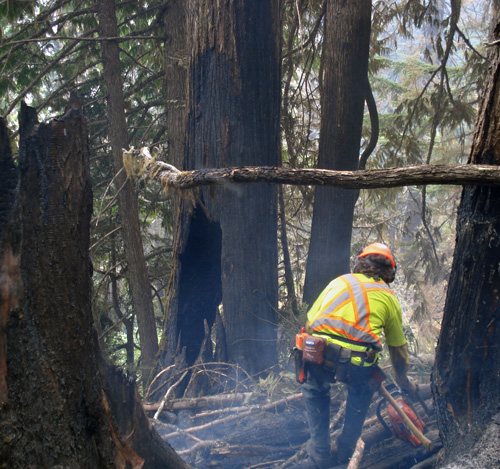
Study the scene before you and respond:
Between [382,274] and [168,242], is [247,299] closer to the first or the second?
[382,274]

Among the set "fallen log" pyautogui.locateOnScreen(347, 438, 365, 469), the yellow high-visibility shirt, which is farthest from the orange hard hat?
"fallen log" pyautogui.locateOnScreen(347, 438, 365, 469)

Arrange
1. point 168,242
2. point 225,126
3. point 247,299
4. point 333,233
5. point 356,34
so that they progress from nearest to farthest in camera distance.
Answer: point 225,126 < point 247,299 < point 356,34 < point 333,233 < point 168,242

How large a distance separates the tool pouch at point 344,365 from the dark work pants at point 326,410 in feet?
0.37

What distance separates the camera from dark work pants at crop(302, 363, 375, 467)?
163 inches

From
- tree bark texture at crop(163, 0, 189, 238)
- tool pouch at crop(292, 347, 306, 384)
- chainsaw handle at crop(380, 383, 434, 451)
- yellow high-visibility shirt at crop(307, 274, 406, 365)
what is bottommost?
chainsaw handle at crop(380, 383, 434, 451)

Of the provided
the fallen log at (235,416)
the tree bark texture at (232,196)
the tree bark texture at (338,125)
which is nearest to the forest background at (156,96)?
the tree bark texture at (338,125)

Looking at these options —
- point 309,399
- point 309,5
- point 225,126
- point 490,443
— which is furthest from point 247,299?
point 309,5

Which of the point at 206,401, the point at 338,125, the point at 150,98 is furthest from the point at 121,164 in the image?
the point at 206,401

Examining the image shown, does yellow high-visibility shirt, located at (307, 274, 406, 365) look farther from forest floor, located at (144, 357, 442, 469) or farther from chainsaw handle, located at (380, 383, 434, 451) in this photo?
forest floor, located at (144, 357, 442, 469)

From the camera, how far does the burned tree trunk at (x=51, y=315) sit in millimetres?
1699

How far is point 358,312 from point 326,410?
1.08 metres

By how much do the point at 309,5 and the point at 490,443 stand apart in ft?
21.4

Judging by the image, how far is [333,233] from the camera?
19.6 feet

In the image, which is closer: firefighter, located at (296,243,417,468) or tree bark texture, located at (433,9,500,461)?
tree bark texture, located at (433,9,500,461)
